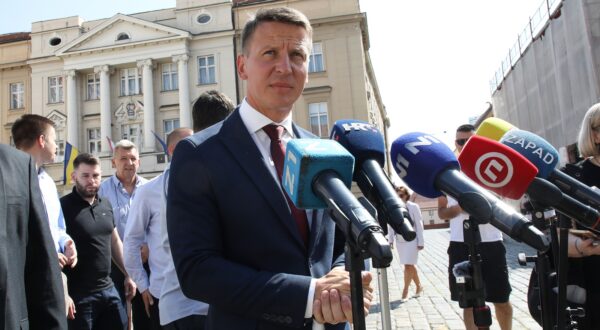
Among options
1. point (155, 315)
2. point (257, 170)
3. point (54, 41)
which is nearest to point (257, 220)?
point (257, 170)

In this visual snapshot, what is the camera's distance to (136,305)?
15.8ft

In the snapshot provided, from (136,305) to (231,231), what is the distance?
3.64 meters

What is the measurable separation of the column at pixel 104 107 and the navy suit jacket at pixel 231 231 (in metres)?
29.3

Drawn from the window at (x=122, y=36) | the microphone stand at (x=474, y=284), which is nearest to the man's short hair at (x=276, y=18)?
the microphone stand at (x=474, y=284)

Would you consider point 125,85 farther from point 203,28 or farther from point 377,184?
point 377,184

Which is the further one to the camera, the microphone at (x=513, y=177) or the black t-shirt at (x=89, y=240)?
the black t-shirt at (x=89, y=240)

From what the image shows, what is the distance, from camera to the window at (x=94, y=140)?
2952 centimetres

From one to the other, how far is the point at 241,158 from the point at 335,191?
22.8 inches

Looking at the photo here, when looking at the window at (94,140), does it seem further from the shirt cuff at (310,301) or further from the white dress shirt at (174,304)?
the shirt cuff at (310,301)

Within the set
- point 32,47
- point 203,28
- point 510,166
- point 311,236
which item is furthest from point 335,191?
point 32,47

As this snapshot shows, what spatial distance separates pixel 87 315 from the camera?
3.89 meters

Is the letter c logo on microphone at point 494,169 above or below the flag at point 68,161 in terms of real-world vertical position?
below

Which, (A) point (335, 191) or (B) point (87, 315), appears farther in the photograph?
(B) point (87, 315)

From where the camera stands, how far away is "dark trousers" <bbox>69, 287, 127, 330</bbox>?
12.6 ft
